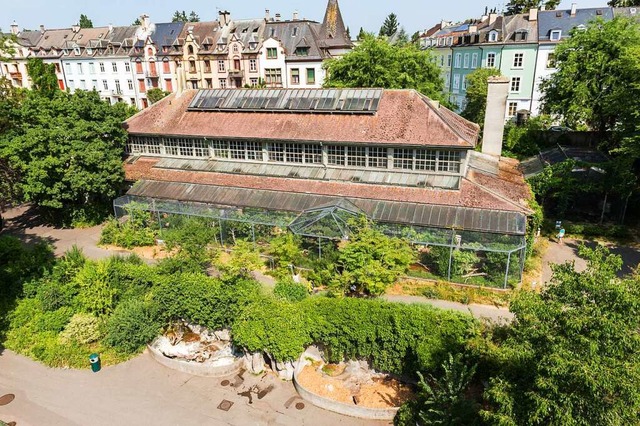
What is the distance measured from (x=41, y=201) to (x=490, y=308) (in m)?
27.5

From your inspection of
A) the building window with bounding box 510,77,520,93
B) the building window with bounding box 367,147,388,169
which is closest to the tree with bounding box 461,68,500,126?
the building window with bounding box 510,77,520,93

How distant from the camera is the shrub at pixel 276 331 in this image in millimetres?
17239

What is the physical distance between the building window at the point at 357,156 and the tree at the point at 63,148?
15.5 meters

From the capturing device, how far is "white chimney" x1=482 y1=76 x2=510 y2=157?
29.6m

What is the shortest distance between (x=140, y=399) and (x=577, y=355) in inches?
592

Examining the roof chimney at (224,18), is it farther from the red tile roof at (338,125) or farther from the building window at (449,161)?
the building window at (449,161)

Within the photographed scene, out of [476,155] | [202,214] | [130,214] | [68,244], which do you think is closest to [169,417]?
[202,214]

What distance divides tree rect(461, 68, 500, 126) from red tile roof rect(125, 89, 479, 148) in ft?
59.9

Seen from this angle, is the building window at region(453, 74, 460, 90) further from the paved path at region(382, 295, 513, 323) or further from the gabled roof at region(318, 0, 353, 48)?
the paved path at region(382, 295, 513, 323)

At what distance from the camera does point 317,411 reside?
16.5m

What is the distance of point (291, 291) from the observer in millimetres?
20219

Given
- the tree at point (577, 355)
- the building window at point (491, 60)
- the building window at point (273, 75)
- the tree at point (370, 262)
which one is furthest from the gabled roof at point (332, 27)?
the tree at point (577, 355)

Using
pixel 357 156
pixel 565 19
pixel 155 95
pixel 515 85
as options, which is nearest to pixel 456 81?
pixel 515 85

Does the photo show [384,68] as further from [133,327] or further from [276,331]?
[133,327]
